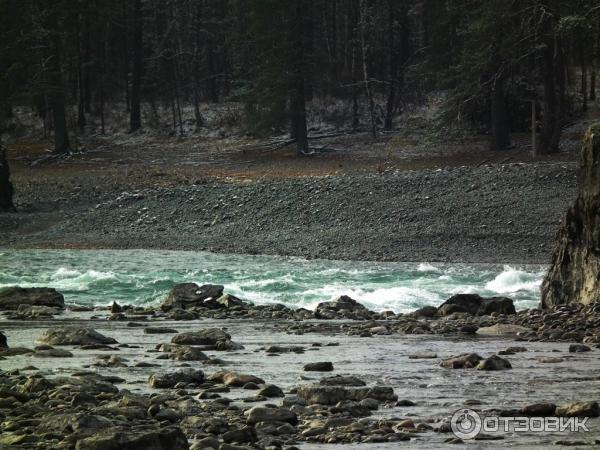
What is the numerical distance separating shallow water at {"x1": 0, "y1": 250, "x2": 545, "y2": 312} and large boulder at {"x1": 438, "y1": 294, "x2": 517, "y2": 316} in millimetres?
1707

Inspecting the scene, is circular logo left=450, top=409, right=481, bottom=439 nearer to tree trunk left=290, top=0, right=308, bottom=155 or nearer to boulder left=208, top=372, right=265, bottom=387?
boulder left=208, top=372, right=265, bottom=387

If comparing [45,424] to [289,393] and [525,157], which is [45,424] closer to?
[289,393]

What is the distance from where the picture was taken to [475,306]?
607 inches

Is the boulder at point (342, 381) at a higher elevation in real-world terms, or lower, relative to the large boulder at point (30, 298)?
higher

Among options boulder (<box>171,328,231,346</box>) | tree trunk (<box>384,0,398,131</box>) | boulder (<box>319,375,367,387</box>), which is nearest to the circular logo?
boulder (<box>319,375,367,387</box>)

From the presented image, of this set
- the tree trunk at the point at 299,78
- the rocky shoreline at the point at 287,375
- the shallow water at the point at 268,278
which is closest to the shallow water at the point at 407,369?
the rocky shoreline at the point at 287,375

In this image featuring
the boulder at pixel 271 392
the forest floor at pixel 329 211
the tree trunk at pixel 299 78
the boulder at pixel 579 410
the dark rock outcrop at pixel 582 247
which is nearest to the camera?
the boulder at pixel 579 410

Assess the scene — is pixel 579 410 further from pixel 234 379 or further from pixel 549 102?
pixel 549 102

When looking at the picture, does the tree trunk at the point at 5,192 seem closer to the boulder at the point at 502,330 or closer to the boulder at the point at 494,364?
the boulder at the point at 502,330

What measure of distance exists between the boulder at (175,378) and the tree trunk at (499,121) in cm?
3205

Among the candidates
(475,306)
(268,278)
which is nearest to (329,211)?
(268,278)

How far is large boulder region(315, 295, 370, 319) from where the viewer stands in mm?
15195

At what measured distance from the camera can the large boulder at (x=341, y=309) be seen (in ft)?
49.9

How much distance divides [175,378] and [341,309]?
7271 millimetres
